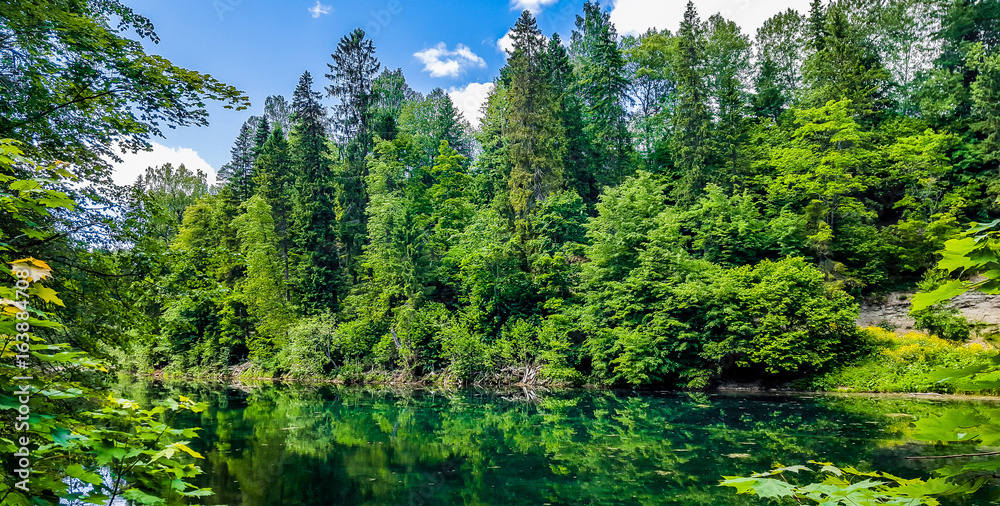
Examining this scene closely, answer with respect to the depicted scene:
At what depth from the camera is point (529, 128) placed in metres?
25.1

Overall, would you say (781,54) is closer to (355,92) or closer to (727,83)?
(727,83)

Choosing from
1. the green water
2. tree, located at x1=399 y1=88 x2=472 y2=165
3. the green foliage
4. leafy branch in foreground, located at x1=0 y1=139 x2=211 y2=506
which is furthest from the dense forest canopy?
leafy branch in foreground, located at x1=0 y1=139 x2=211 y2=506

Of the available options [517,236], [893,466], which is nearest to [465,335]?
[517,236]

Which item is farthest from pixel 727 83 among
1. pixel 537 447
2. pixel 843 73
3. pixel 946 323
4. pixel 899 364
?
pixel 537 447

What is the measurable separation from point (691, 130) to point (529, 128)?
8.51m

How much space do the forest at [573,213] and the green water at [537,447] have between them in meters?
1.47

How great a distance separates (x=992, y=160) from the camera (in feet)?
71.6

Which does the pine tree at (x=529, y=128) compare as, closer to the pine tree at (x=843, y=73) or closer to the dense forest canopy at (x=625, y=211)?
the dense forest canopy at (x=625, y=211)

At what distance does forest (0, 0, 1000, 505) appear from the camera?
17.5ft

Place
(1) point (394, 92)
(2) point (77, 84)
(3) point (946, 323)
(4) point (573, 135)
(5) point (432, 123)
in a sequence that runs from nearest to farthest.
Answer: (2) point (77, 84)
(3) point (946, 323)
(4) point (573, 135)
(5) point (432, 123)
(1) point (394, 92)

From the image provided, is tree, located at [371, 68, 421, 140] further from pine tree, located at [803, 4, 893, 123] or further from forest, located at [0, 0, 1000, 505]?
pine tree, located at [803, 4, 893, 123]

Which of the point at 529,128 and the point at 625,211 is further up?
the point at 529,128

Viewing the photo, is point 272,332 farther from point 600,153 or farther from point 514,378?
point 600,153

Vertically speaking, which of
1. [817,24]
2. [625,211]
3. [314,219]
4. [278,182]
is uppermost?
[817,24]
